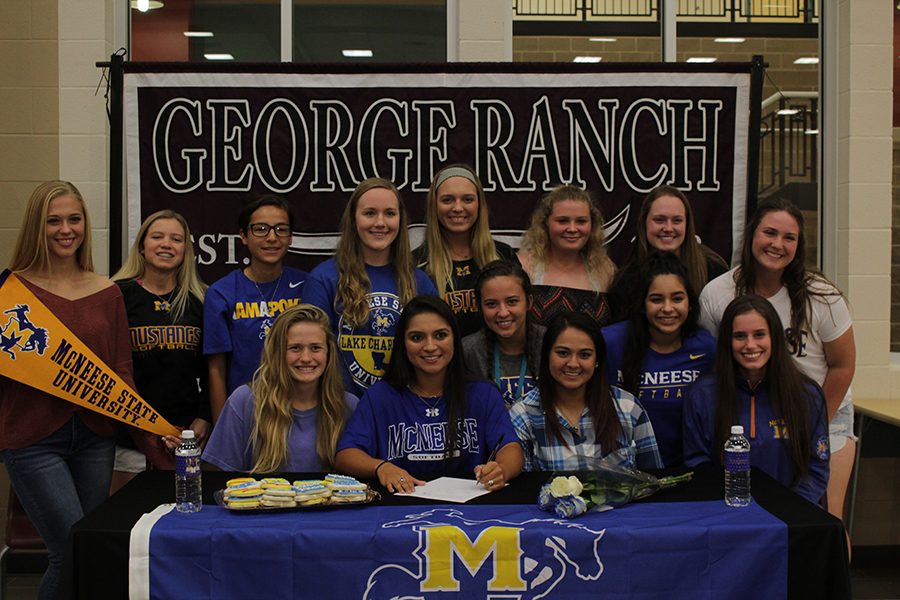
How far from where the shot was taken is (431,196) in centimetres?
410

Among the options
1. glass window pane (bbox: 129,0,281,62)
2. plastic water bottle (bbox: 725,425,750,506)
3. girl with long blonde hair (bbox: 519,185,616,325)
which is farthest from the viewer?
glass window pane (bbox: 129,0,281,62)

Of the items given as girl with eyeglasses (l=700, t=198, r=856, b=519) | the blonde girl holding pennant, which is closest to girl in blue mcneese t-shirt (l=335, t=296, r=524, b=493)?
the blonde girl holding pennant

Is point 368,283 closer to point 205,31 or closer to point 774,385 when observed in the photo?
point 774,385

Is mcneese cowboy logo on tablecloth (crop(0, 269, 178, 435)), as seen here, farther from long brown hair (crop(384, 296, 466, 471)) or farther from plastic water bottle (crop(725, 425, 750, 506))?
plastic water bottle (crop(725, 425, 750, 506))

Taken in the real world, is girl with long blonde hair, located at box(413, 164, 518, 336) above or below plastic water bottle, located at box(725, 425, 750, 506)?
above

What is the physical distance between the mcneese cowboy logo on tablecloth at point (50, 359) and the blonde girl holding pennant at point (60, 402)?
0.02 metres

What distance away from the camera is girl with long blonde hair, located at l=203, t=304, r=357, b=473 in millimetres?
3340

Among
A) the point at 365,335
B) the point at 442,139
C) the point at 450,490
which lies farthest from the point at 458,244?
the point at 450,490

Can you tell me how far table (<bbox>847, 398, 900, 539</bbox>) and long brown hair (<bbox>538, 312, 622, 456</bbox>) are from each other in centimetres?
188

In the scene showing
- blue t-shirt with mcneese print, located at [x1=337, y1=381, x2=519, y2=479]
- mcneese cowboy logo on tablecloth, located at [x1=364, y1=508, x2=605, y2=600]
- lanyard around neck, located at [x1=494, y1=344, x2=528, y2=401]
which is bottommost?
mcneese cowboy logo on tablecloth, located at [x1=364, y1=508, x2=605, y2=600]

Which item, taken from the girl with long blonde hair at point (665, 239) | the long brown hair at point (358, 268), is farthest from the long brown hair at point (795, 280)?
the long brown hair at point (358, 268)

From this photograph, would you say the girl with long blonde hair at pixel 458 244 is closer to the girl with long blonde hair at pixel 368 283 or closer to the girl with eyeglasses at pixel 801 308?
the girl with long blonde hair at pixel 368 283

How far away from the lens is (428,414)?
3.32 m

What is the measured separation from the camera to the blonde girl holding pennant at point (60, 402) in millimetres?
3441
